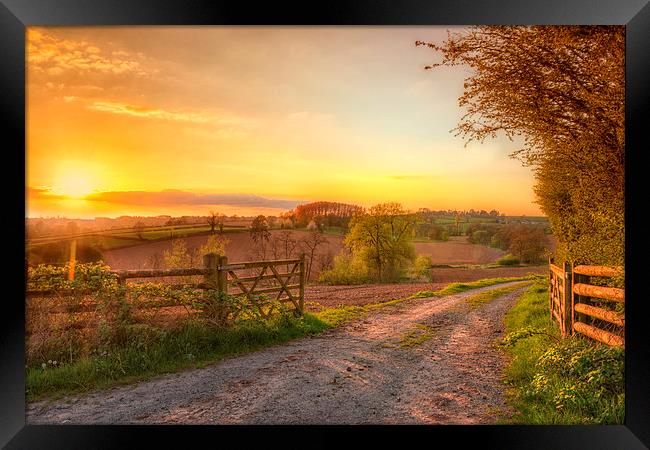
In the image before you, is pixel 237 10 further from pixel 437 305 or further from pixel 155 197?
pixel 437 305

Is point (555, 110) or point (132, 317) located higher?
point (555, 110)

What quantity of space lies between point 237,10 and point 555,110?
4.45 m

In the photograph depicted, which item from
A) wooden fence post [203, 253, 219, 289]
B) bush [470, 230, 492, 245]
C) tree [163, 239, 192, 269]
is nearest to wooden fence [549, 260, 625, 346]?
bush [470, 230, 492, 245]

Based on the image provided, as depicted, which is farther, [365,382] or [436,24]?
[365,382]

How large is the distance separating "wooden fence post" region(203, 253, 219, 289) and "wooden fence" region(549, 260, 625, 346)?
6.29 meters

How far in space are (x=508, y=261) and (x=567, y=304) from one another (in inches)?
252

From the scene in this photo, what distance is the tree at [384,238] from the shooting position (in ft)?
57.3

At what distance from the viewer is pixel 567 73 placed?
5477mm

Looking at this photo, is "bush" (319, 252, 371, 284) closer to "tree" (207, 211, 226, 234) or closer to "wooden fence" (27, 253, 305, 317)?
"tree" (207, 211, 226, 234)

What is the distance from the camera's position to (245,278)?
8.18m

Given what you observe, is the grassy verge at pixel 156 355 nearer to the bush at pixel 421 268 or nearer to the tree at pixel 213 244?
the tree at pixel 213 244

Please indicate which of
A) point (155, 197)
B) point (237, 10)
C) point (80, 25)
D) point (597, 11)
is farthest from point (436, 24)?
point (155, 197)

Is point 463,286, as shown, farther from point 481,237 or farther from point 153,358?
point 153,358

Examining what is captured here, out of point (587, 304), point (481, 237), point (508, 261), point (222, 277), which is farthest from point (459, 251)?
point (222, 277)
